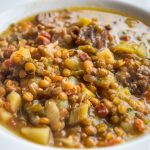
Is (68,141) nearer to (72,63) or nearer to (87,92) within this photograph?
(87,92)

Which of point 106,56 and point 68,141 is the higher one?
point 106,56

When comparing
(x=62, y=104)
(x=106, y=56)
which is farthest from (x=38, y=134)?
(x=106, y=56)

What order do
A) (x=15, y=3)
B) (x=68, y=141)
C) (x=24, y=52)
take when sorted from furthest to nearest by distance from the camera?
1. (x=15, y=3)
2. (x=24, y=52)
3. (x=68, y=141)

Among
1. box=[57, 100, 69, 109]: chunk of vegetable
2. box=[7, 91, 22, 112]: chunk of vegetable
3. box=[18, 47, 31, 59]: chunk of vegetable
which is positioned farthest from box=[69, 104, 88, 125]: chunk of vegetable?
box=[18, 47, 31, 59]: chunk of vegetable

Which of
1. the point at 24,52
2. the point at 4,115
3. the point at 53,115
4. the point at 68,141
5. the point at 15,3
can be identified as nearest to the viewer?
the point at 68,141

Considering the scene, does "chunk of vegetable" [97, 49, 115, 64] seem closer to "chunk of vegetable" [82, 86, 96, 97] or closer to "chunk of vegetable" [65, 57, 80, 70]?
"chunk of vegetable" [65, 57, 80, 70]

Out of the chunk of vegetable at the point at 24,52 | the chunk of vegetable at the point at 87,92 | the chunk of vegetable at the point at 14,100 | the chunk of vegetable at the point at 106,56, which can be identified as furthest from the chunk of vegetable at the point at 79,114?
the chunk of vegetable at the point at 24,52
